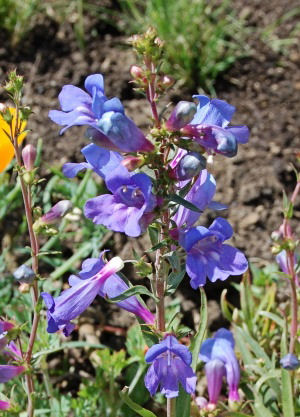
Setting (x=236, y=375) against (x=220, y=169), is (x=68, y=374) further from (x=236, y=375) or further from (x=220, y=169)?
(x=220, y=169)

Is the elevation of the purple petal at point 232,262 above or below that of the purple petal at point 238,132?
below

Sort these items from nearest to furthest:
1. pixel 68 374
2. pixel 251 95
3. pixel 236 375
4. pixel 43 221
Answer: pixel 43 221 → pixel 236 375 → pixel 68 374 → pixel 251 95

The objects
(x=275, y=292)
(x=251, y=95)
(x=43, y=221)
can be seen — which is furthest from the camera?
(x=251, y=95)

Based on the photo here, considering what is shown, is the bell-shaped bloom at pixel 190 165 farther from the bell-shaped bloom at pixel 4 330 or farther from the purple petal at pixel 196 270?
the bell-shaped bloom at pixel 4 330

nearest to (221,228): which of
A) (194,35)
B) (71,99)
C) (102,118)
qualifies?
(102,118)

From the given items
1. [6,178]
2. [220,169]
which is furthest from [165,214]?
[220,169]

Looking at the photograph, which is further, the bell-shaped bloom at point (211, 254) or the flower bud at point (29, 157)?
the flower bud at point (29, 157)

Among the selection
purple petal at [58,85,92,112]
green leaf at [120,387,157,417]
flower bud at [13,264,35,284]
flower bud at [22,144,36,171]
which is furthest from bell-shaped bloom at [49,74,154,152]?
green leaf at [120,387,157,417]

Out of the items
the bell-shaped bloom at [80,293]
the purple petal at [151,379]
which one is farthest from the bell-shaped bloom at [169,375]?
the bell-shaped bloom at [80,293]
